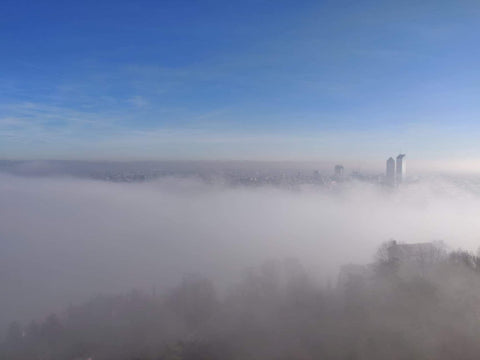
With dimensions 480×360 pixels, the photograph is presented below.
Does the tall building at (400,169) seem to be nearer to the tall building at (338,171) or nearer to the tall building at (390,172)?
the tall building at (390,172)

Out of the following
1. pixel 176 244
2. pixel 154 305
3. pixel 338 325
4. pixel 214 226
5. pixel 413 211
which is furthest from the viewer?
pixel 214 226

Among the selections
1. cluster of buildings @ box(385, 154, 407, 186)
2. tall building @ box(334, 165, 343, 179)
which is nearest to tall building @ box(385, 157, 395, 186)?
cluster of buildings @ box(385, 154, 407, 186)

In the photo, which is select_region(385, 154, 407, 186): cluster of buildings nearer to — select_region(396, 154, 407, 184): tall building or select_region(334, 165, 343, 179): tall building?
select_region(396, 154, 407, 184): tall building

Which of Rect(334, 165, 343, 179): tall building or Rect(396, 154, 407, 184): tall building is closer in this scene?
Rect(396, 154, 407, 184): tall building

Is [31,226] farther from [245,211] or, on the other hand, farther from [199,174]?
A: [199,174]

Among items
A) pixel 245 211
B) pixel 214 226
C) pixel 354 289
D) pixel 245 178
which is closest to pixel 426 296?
pixel 354 289

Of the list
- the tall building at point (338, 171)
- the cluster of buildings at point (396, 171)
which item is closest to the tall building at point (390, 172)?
the cluster of buildings at point (396, 171)

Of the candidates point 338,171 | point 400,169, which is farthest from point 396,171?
point 338,171

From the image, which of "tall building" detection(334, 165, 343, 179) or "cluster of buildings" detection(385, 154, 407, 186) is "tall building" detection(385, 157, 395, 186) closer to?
"cluster of buildings" detection(385, 154, 407, 186)
